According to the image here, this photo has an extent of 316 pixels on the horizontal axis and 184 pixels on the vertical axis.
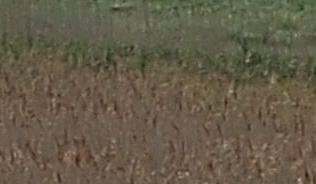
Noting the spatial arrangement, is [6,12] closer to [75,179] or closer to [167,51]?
[167,51]

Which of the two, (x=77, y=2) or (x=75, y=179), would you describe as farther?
(x=77, y=2)

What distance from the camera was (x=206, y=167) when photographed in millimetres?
4621

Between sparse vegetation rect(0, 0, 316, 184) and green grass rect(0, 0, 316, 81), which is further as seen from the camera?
green grass rect(0, 0, 316, 81)

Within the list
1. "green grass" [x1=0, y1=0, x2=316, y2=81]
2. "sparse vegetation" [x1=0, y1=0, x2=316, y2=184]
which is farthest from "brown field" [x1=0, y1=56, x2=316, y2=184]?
"green grass" [x1=0, y1=0, x2=316, y2=81]

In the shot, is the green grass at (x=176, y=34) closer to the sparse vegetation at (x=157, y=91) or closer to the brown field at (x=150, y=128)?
the sparse vegetation at (x=157, y=91)

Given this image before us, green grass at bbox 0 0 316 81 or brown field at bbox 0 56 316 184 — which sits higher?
brown field at bbox 0 56 316 184

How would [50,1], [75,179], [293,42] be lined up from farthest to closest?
1. [50,1]
2. [293,42]
3. [75,179]

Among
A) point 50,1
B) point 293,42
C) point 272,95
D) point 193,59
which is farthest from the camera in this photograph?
point 50,1

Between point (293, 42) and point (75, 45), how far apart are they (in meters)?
1.48

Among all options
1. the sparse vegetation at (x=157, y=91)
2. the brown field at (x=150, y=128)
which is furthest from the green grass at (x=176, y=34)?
the brown field at (x=150, y=128)

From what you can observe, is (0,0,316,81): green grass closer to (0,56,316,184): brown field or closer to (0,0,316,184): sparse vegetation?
(0,0,316,184): sparse vegetation

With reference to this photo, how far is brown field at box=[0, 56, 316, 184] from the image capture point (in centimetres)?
456

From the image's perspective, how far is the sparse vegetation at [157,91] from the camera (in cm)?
464

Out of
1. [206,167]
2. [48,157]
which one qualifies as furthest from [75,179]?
[206,167]
